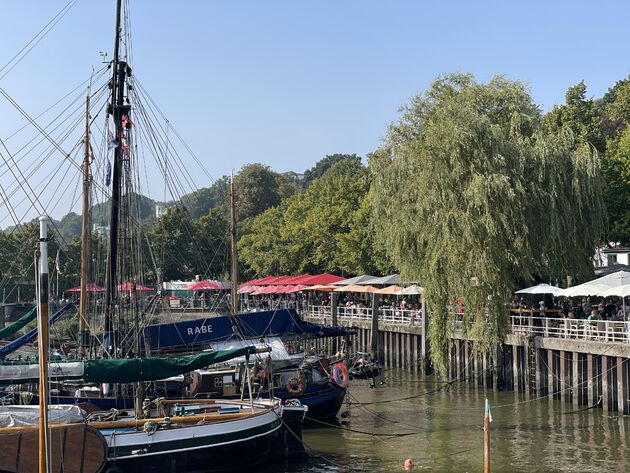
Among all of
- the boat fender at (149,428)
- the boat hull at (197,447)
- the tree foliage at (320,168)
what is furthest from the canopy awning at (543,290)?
the tree foliage at (320,168)

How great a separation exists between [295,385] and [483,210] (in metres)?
12.7

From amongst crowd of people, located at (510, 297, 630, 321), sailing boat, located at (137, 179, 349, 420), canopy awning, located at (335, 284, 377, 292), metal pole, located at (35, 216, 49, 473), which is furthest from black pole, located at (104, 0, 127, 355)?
canopy awning, located at (335, 284, 377, 292)

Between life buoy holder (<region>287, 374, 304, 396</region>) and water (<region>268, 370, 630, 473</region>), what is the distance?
1.54 meters

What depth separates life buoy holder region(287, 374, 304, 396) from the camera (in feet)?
112

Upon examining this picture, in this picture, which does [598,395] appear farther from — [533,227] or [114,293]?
[114,293]

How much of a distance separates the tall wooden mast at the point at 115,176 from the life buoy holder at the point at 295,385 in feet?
22.3

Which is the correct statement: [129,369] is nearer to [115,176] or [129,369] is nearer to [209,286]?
[115,176]

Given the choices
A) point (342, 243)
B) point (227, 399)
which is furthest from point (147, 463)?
point (342, 243)

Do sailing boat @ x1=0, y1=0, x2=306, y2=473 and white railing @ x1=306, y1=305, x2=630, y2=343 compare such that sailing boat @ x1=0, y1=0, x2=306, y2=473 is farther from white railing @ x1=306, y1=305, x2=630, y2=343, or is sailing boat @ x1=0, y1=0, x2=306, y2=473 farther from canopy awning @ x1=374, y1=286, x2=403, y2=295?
canopy awning @ x1=374, y1=286, x2=403, y2=295

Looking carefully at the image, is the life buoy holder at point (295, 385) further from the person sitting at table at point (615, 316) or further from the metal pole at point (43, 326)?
the metal pole at point (43, 326)

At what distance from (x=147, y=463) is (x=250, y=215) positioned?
112 meters

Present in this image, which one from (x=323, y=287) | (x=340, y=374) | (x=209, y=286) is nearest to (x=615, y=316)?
(x=340, y=374)

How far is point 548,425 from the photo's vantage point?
3391 cm

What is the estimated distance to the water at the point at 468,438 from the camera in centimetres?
2786
